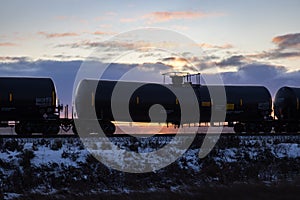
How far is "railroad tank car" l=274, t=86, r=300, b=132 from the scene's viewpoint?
109ft

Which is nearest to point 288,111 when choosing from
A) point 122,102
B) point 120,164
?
point 122,102

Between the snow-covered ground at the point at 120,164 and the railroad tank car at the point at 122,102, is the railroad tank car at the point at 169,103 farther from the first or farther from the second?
the snow-covered ground at the point at 120,164

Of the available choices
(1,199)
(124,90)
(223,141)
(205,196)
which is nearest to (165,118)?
(124,90)

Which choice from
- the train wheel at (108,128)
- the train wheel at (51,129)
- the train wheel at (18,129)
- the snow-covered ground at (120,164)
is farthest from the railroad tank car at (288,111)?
the train wheel at (18,129)

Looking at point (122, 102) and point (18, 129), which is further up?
point (122, 102)

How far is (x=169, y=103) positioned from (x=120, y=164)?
12445mm

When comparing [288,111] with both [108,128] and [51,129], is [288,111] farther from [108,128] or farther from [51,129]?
[51,129]

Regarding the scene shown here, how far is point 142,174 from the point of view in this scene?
56.9 feet

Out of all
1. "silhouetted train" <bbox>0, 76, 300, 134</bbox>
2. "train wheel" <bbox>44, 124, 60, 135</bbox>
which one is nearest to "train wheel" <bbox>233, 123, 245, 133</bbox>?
"silhouetted train" <bbox>0, 76, 300, 134</bbox>

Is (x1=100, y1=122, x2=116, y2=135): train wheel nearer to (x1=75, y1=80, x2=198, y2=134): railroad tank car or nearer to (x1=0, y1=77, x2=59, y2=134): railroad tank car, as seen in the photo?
(x1=75, y1=80, x2=198, y2=134): railroad tank car

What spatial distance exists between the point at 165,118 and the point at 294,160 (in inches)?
436

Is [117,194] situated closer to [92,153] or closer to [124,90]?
[92,153]

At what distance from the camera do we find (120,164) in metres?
17.7

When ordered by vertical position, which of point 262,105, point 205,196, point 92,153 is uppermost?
point 262,105
